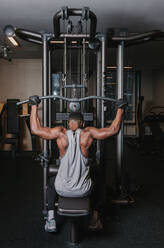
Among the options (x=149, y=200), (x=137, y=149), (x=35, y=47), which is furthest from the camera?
(x=137, y=149)

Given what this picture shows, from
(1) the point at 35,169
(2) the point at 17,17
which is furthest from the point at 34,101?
(1) the point at 35,169

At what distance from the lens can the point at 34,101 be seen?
5.87 feet

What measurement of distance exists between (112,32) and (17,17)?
124 cm

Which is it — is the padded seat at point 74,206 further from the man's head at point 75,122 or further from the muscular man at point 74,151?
the man's head at point 75,122

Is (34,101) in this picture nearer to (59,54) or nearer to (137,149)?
(59,54)

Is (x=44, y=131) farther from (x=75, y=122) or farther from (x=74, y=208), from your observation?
(x=74, y=208)

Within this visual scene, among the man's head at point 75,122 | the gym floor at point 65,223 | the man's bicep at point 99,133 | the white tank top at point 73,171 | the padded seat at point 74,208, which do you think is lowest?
the gym floor at point 65,223

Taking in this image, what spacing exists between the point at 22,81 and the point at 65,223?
3.78 meters

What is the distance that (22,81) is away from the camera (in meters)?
5.29

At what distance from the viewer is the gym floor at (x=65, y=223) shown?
1856mm

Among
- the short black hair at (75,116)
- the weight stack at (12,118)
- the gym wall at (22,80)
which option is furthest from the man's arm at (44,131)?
the gym wall at (22,80)

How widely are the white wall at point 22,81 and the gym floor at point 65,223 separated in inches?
83.8

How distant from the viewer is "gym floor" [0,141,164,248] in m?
1.86

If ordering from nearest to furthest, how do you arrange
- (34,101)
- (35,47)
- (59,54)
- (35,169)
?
1. (34,101)
2. (35,169)
3. (35,47)
4. (59,54)
